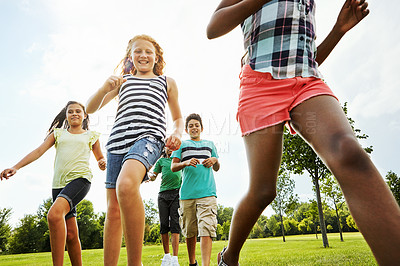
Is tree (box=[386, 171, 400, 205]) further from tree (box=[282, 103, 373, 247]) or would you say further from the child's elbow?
the child's elbow

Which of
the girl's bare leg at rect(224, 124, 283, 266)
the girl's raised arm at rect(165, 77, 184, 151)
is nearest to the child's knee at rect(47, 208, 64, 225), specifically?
the girl's raised arm at rect(165, 77, 184, 151)

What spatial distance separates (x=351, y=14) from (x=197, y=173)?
3.47 m

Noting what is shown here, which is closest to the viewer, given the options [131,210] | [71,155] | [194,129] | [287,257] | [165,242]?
[131,210]

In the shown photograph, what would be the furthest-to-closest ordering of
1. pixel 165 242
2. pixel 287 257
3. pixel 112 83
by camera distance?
pixel 287 257 → pixel 165 242 → pixel 112 83

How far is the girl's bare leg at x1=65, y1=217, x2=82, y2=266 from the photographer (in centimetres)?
411

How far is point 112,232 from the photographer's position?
2914 mm

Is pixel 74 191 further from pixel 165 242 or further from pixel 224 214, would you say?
pixel 224 214

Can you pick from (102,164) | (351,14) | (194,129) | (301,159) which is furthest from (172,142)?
(301,159)

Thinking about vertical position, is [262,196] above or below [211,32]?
below

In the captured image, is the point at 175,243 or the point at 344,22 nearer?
the point at 344,22

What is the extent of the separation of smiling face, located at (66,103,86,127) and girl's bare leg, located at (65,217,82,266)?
149 cm

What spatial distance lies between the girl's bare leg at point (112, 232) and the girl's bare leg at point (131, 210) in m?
0.48

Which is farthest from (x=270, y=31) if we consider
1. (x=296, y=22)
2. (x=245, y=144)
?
(x=245, y=144)

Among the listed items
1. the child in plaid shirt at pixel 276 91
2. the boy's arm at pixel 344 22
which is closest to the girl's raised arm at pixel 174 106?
the child in plaid shirt at pixel 276 91
